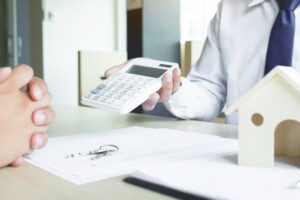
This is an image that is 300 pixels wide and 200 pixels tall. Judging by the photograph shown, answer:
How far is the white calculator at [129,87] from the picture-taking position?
0.54m

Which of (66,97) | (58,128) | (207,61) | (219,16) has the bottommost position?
(66,97)

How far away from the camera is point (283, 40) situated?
79 centimetres

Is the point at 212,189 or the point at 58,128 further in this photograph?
the point at 58,128

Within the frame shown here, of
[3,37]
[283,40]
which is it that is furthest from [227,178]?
[3,37]

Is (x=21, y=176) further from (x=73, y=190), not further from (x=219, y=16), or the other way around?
(x=219, y=16)

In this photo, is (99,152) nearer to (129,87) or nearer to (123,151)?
(123,151)

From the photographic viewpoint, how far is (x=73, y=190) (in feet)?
0.95

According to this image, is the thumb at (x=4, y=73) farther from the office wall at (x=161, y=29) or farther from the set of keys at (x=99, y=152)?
the office wall at (x=161, y=29)

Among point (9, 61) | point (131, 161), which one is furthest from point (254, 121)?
point (9, 61)

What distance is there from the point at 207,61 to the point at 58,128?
21.2 inches

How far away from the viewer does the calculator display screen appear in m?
0.61

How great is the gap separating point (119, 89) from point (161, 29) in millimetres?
1329

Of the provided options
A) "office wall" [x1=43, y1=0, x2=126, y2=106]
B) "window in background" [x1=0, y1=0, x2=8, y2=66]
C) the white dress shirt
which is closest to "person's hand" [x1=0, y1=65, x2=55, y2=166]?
the white dress shirt

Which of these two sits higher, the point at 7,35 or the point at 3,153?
the point at 7,35
